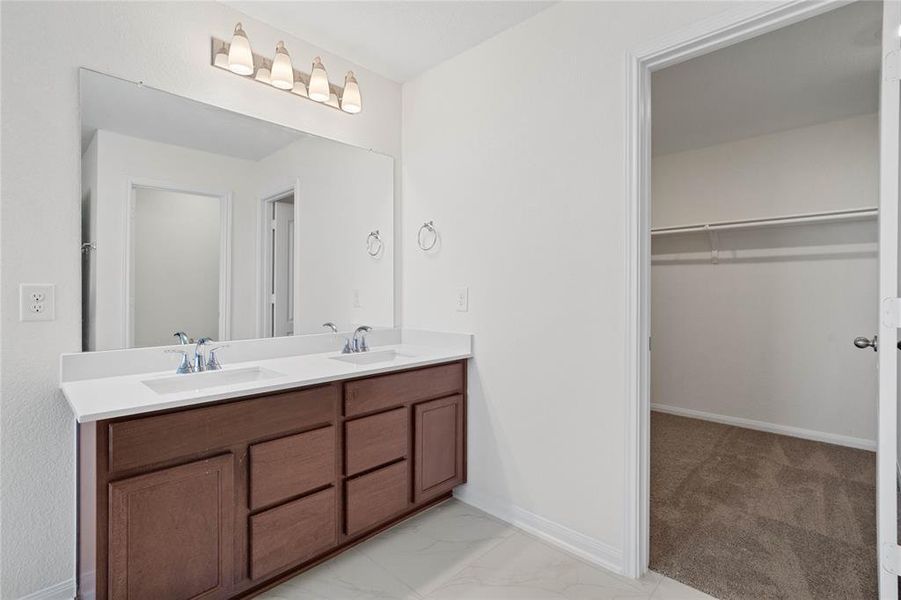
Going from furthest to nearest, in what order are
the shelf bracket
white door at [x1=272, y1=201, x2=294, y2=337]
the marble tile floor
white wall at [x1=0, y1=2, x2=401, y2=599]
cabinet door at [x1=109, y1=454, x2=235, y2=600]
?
1. the shelf bracket
2. white door at [x1=272, y1=201, x2=294, y2=337]
3. the marble tile floor
4. white wall at [x1=0, y1=2, x2=401, y2=599]
5. cabinet door at [x1=109, y1=454, x2=235, y2=600]

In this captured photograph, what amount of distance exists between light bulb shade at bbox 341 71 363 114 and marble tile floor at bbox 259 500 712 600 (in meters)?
2.20

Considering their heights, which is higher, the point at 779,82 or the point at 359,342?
the point at 779,82

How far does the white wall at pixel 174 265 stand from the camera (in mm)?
1909

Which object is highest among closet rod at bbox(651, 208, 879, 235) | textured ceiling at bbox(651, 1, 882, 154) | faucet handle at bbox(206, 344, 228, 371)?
textured ceiling at bbox(651, 1, 882, 154)

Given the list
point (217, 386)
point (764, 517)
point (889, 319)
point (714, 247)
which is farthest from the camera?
point (714, 247)

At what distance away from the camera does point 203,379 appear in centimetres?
187

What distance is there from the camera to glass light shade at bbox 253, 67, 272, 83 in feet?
7.06

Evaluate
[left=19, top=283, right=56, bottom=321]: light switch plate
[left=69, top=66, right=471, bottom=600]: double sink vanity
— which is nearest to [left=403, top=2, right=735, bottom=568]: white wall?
[left=69, top=66, right=471, bottom=600]: double sink vanity

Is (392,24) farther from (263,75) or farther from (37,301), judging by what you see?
(37,301)

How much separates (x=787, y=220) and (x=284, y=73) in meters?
3.52

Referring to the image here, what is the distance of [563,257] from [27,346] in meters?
2.10

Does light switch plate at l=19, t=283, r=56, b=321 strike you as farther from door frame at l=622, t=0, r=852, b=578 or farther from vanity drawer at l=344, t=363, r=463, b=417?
door frame at l=622, t=0, r=852, b=578

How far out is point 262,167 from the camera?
7.45 feet

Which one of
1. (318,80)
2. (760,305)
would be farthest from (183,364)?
(760,305)
